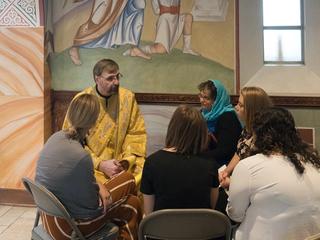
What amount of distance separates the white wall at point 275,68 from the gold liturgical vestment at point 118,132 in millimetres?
1136

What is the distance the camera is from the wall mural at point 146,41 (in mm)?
3692

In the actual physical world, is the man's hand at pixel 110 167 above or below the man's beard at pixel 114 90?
below

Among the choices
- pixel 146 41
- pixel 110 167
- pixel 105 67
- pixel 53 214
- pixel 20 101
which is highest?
pixel 146 41

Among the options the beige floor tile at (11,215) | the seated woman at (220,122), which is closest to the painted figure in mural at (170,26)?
the seated woman at (220,122)

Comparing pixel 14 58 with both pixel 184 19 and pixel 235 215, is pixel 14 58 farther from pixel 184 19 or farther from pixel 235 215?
pixel 235 215

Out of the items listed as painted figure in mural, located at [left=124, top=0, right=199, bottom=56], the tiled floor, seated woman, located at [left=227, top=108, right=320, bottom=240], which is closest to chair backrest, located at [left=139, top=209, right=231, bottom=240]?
seated woman, located at [left=227, top=108, right=320, bottom=240]

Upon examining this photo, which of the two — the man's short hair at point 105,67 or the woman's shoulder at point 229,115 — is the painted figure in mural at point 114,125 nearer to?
the man's short hair at point 105,67

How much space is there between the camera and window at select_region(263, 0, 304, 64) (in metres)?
3.82

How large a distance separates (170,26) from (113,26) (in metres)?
0.54

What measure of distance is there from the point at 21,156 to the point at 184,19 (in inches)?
78.2

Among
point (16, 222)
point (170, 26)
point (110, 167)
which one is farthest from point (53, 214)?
point (170, 26)

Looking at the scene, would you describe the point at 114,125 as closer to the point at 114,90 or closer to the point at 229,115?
the point at 114,90

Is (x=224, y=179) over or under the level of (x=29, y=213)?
over

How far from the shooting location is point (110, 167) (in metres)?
2.80
